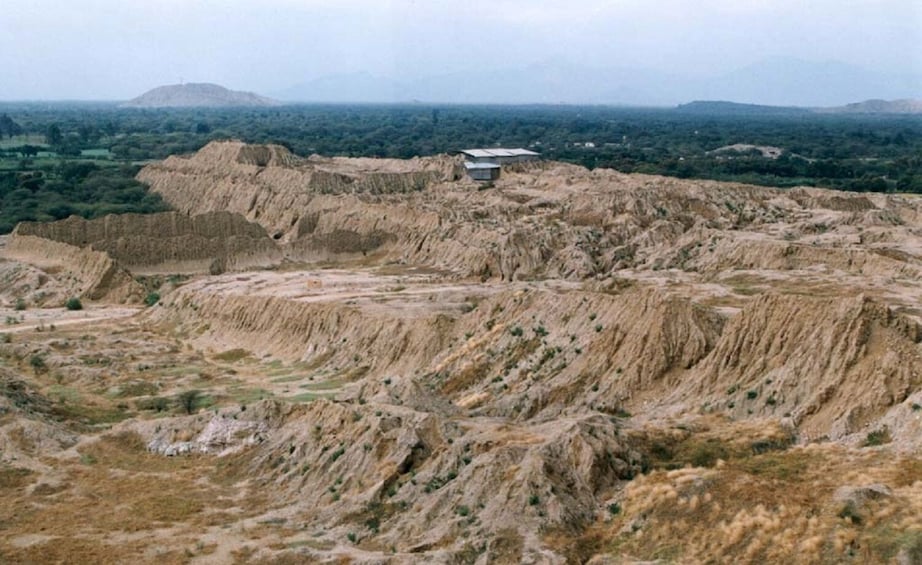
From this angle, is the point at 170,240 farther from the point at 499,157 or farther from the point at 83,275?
the point at 499,157

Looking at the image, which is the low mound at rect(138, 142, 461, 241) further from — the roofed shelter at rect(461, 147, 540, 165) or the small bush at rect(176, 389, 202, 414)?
the small bush at rect(176, 389, 202, 414)

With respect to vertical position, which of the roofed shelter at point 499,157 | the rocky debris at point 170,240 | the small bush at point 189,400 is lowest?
the small bush at point 189,400

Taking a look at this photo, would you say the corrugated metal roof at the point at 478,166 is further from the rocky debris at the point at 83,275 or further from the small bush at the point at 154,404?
the small bush at the point at 154,404

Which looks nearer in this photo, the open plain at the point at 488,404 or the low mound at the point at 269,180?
the open plain at the point at 488,404

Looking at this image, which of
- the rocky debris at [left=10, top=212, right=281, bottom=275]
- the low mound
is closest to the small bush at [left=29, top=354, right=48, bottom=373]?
the rocky debris at [left=10, top=212, right=281, bottom=275]

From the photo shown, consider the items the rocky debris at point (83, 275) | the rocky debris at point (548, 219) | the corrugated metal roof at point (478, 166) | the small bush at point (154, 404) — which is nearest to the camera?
the small bush at point (154, 404)

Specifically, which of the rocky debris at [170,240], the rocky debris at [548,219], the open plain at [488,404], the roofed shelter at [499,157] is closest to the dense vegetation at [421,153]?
the rocky debris at [548,219]

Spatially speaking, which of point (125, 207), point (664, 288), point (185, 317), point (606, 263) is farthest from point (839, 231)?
point (125, 207)

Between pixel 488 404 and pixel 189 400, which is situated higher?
pixel 488 404

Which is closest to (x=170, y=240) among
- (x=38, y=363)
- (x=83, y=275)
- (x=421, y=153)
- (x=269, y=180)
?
(x=83, y=275)
